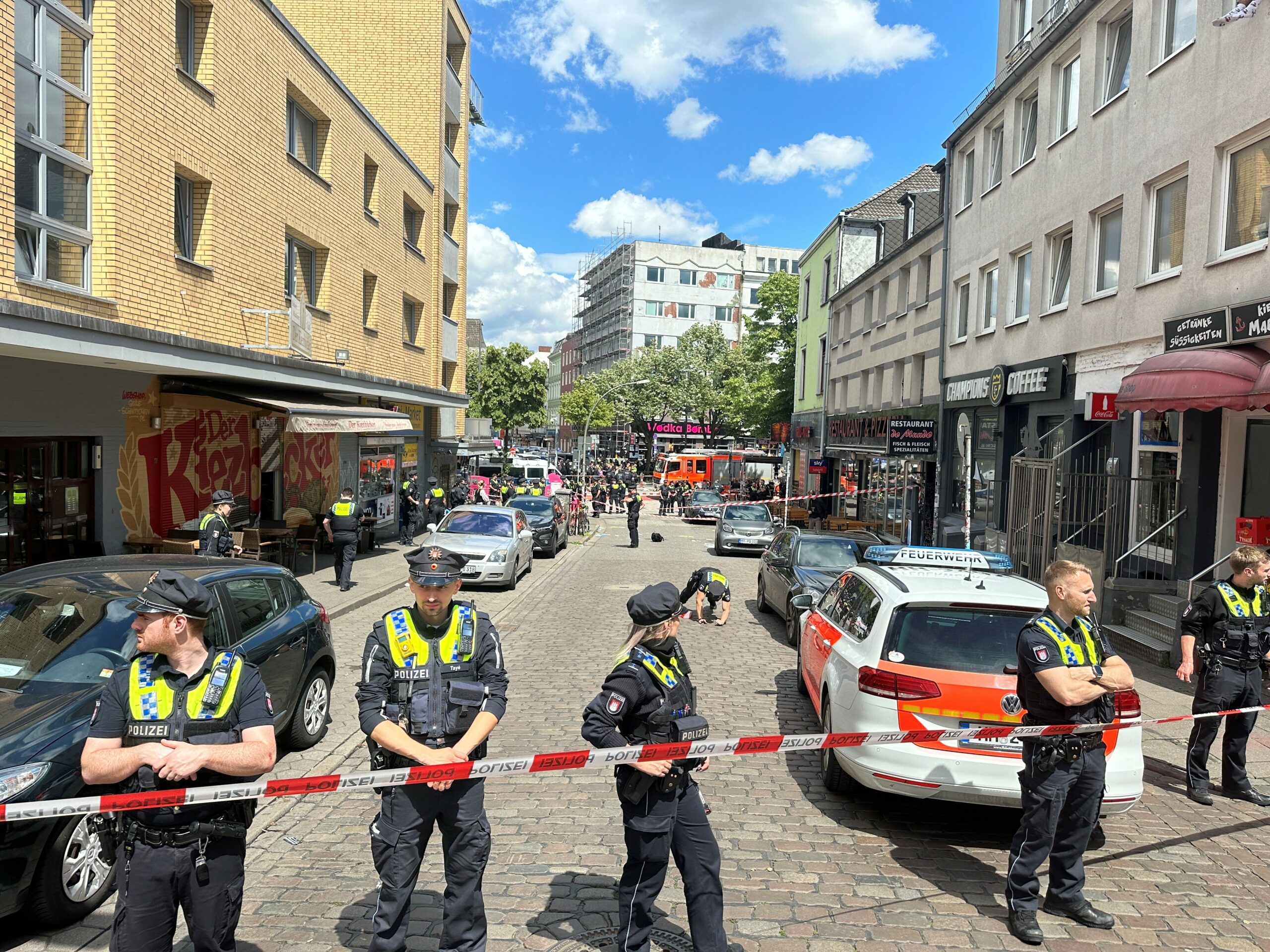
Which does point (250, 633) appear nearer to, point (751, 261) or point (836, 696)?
point (836, 696)

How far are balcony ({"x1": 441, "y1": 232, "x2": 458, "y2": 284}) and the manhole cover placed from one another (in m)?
25.8

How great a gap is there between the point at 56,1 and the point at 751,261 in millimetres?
83025

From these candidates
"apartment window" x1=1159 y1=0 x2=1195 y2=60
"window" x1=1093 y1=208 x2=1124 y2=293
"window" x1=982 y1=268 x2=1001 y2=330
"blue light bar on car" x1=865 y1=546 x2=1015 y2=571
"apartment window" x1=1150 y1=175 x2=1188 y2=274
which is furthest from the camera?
"window" x1=982 y1=268 x2=1001 y2=330

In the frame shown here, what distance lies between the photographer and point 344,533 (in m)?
14.2

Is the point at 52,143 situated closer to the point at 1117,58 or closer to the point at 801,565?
the point at 801,565

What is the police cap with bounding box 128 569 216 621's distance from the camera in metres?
2.98

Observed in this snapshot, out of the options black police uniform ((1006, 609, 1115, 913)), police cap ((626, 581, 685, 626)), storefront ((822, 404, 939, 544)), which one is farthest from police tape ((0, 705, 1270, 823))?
storefront ((822, 404, 939, 544))

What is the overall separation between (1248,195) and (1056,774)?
10.0m

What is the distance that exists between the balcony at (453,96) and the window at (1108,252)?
19653 millimetres

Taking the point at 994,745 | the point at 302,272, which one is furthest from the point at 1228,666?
the point at 302,272

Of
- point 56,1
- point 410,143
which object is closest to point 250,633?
point 56,1

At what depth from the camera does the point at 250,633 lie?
19.7 feet

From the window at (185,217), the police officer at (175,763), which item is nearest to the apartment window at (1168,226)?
the police officer at (175,763)

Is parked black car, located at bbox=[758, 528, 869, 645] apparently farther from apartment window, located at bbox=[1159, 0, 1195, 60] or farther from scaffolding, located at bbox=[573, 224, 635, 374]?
scaffolding, located at bbox=[573, 224, 635, 374]
